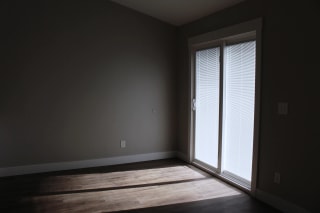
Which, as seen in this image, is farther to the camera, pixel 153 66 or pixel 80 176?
pixel 153 66

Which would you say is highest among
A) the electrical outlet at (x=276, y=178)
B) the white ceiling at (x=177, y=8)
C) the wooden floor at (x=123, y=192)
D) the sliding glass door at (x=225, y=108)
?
the white ceiling at (x=177, y=8)

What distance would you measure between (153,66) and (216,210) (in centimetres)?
272

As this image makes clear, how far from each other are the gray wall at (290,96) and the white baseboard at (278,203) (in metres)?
0.05

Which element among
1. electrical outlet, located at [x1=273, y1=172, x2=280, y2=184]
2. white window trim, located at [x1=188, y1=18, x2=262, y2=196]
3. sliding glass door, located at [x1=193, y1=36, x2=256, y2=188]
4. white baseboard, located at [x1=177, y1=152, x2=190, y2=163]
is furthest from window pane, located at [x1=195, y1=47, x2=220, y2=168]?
electrical outlet, located at [x1=273, y1=172, x2=280, y2=184]

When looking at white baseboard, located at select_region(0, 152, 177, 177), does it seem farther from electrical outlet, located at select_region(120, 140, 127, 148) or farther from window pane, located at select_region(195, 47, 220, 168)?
window pane, located at select_region(195, 47, 220, 168)

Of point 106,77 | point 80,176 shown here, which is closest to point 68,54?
point 106,77

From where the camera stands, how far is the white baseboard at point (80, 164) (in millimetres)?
4027

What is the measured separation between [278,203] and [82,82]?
10.7 ft

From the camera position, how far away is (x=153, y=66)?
4812mm

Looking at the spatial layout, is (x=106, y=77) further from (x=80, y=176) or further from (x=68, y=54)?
(x=80, y=176)

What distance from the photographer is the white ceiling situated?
12.0 ft

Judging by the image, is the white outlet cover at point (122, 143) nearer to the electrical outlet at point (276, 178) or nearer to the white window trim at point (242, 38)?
the white window trim at point (242, 38)

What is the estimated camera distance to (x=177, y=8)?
4.09 m

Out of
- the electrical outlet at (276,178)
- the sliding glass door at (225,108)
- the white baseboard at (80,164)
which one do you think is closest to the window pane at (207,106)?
the sliding glass door at (225,108)
